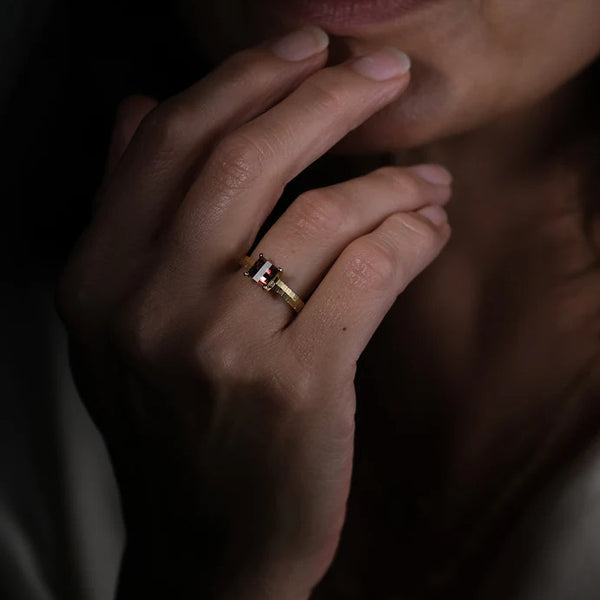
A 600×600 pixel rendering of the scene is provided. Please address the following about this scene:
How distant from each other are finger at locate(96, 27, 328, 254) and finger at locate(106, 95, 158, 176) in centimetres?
4

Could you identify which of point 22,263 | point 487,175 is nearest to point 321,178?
point 487,175

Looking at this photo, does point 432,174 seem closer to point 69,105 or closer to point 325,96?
point 325,96

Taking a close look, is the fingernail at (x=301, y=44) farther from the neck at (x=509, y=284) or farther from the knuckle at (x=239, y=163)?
the neck at (x=509, y=284)

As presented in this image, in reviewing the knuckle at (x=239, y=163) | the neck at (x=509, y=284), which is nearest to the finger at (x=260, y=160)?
the knuckle at (x=239, y=163)

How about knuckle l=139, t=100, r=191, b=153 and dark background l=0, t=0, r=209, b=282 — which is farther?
dark background l=0, t=0, r=209, b=282

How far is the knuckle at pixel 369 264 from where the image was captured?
0.43 meters

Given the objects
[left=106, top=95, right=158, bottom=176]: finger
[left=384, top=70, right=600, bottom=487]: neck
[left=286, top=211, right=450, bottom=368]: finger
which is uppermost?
[left=106, top=95, right=158, bottom=176]: finger

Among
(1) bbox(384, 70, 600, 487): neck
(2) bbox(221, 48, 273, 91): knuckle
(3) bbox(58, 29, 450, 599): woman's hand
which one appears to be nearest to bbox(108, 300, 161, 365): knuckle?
(3) bbox(58, 29, 450, 599): woman's hand

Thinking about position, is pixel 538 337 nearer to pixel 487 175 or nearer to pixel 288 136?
pixel 487 175

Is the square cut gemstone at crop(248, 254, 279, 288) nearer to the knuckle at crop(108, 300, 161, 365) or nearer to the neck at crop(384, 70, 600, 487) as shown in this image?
the knuckle at crop(108, 300, 161, 365)

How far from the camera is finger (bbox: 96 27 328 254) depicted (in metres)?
0.45

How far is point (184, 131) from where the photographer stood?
44 cm

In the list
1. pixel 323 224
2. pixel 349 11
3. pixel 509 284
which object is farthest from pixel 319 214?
pixel 509 284

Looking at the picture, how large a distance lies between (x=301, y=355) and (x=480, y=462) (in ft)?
0.66
